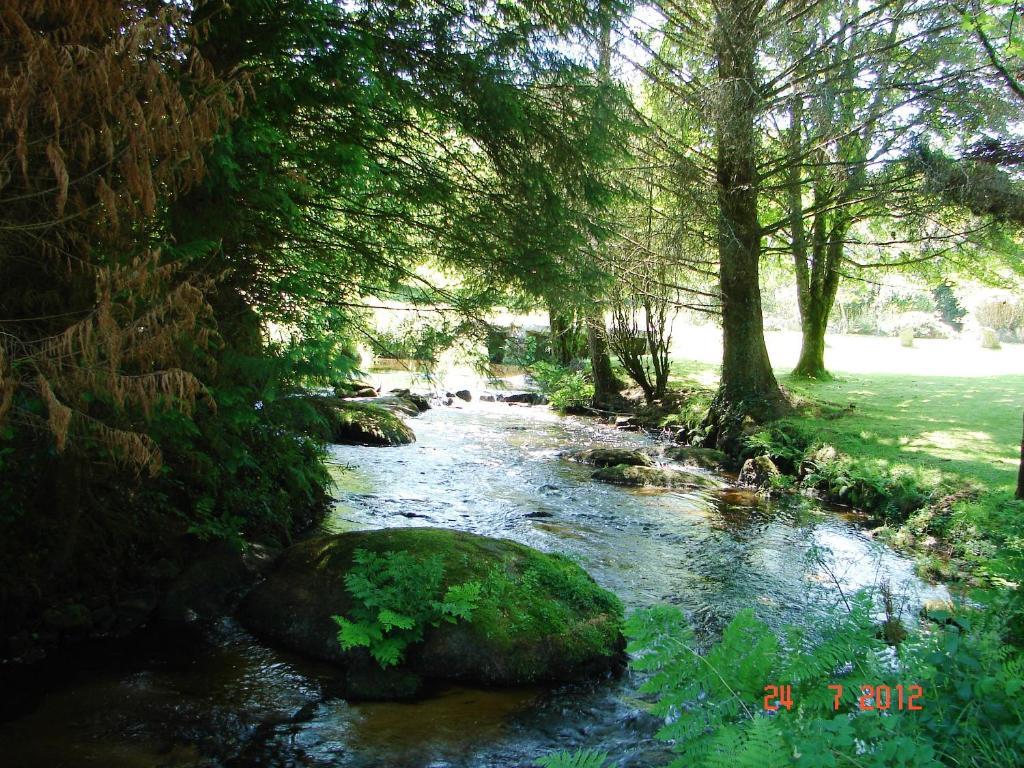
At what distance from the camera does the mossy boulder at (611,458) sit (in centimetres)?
1191

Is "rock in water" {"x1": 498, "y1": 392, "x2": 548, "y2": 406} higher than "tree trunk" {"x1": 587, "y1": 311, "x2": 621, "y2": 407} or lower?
lower

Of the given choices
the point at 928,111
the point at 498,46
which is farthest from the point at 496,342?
the point at 928,111

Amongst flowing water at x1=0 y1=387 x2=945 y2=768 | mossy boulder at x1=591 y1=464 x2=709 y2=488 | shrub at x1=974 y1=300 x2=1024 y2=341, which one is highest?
shrub at x1=974 y1=300 x2=1024 y2=341

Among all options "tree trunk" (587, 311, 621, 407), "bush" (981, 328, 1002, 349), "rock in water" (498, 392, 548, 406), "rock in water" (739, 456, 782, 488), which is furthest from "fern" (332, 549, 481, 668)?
"bush" (981, 328, 1002, 349)

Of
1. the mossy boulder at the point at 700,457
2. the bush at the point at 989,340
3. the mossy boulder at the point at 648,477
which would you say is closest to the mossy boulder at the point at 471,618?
the mossy boulder at the point at 648,477

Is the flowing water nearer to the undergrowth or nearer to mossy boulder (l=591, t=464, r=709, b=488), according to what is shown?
mossy boulder (l=591, t=464, r=709, b=488)

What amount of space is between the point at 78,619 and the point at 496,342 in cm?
405

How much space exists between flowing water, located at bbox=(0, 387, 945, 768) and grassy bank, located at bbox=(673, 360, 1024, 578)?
562mm

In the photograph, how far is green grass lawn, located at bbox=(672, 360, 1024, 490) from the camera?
982cm

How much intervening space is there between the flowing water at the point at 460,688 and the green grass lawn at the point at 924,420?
5.97ft

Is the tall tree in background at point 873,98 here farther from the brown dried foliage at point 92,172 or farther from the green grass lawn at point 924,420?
the brown dried foliage at point 92,172

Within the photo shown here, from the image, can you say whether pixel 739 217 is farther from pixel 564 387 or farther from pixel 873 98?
pixel 564 387

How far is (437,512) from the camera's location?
8938 millimetres

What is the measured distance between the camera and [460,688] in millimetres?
4715
